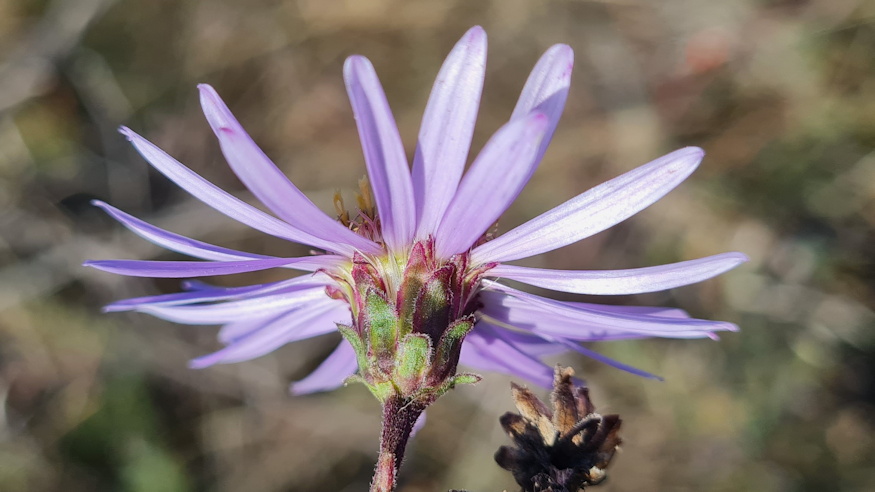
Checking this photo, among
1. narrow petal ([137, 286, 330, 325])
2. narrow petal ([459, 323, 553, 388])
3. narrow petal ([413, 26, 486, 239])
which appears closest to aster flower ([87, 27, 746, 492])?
narrow petal ([413, 26, 486, 239])

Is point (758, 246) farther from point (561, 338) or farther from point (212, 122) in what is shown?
point (212, 122)

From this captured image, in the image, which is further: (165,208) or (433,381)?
(165,208)

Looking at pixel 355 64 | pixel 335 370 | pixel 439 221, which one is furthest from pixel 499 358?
pixel 355 64

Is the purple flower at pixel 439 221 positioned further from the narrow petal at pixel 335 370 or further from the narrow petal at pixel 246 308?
the narrow petal at pixel 335 370

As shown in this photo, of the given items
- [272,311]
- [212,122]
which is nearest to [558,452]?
[272,311]

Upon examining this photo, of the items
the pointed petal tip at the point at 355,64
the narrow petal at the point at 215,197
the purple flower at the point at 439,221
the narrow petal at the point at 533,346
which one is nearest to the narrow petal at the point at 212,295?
the purple flower at the point at 439,221

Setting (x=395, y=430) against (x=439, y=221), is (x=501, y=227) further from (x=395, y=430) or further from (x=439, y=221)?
(x=395, y=430)
